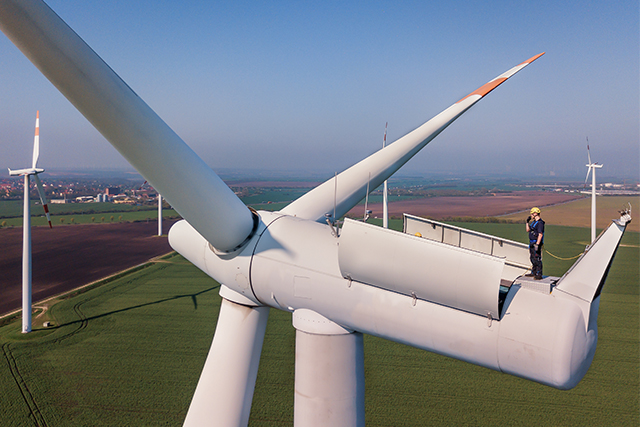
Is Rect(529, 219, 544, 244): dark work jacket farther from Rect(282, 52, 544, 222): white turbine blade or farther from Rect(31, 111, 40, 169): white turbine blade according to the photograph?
Rect(31, 111, 40, 169): white turbine blade

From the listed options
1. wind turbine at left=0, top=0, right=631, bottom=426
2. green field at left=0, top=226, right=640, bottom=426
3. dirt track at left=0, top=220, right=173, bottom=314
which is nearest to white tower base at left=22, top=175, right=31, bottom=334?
green field at left=0, top=226, right=640, bottom=426


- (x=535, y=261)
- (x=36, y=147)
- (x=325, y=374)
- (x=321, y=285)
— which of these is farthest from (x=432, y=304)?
(x=36, y=147)

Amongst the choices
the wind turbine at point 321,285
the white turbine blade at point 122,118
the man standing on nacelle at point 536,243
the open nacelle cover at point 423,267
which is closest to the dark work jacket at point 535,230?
the man standing on nacelle at point 536,243

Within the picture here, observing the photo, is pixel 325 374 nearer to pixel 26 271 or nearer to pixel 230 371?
pixel 230 371

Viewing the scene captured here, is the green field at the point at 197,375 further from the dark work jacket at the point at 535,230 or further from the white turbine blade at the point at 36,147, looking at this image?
the white turbine blade at the point at 36,147

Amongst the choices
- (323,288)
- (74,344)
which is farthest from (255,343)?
(74,344)

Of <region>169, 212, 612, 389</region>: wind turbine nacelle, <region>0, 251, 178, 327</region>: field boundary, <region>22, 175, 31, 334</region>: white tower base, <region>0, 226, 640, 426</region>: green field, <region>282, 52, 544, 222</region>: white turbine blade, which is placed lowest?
<region>0, 251, 178, 327</region>: field boundary
